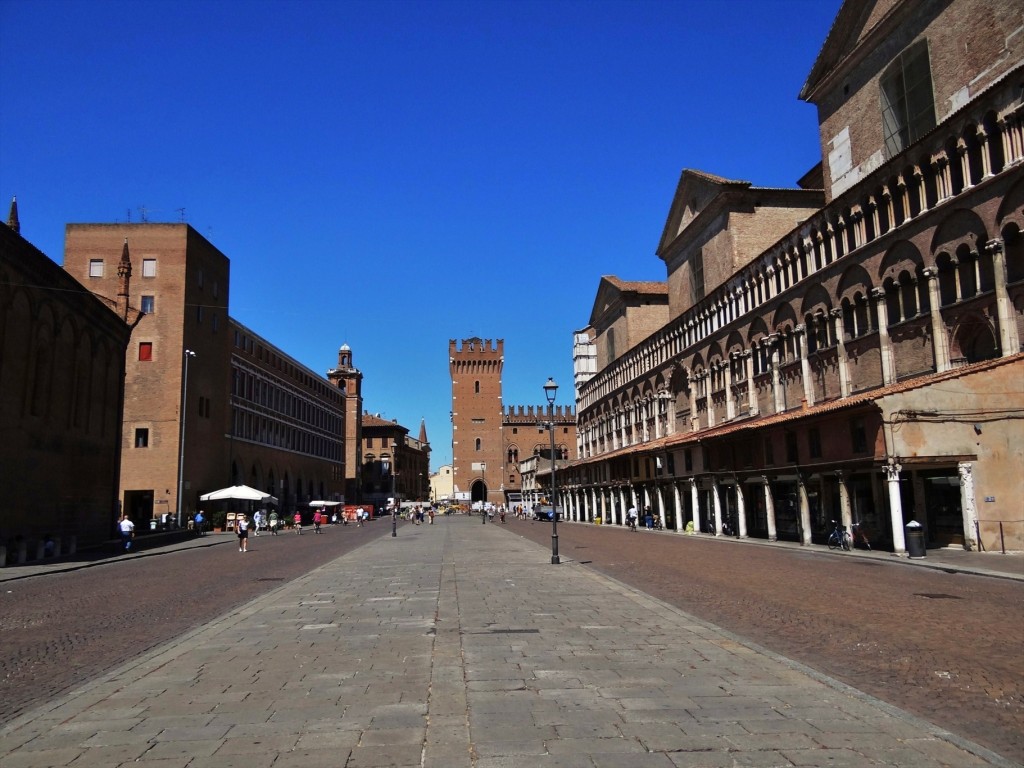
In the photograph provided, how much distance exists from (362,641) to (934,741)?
6.22m

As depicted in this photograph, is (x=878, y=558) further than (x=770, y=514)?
No

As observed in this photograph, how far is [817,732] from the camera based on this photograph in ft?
17.7

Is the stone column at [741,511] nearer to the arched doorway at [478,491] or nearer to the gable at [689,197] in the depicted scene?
the gable at [689,197]

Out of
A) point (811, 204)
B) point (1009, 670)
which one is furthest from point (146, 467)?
point (1009, 670)

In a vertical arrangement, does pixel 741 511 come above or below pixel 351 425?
below

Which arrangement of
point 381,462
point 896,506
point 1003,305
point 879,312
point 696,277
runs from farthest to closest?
point 381,462, point 696,277, point 879,312, point 896,506, point 1003,305

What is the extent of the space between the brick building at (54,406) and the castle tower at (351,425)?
7248 cm

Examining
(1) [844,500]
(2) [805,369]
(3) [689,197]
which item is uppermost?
(3) [689,197]

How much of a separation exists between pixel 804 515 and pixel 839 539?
3.32 meters

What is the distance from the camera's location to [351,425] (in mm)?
110125

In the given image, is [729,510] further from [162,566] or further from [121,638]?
[121,638]

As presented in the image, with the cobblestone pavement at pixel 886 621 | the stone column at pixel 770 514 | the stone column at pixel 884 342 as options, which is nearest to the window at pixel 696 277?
the stone column at pixel 770 514

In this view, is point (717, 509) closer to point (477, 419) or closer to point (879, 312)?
point (879, 312)

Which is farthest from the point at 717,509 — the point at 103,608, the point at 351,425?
the point at 351,425
